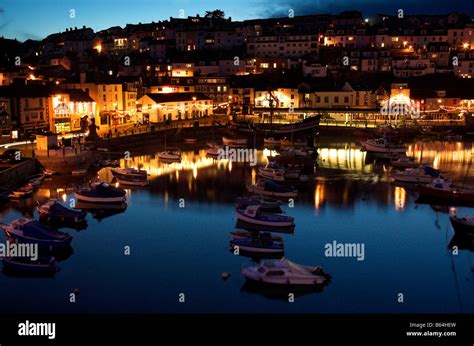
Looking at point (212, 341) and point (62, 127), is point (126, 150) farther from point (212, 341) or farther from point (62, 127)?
point (212, 341)

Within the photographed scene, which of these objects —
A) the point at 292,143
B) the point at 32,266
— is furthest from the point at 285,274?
the point at 292,143

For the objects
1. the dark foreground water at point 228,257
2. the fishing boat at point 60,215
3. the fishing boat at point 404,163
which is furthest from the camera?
the fishing boat at point 404,163

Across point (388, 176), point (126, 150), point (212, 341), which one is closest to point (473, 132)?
point (388, 176)

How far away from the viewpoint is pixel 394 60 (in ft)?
154

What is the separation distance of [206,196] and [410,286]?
8.54m

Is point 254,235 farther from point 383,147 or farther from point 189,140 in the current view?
point 189,140

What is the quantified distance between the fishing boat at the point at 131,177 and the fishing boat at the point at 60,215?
180 inches

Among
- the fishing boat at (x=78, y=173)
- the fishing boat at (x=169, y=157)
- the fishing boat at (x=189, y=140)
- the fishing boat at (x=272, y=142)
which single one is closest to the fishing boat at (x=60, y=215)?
the fishing boat at (x=78, y=173)

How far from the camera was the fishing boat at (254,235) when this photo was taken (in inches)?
520

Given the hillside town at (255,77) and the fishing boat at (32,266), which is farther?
the hillside town at (255,77)

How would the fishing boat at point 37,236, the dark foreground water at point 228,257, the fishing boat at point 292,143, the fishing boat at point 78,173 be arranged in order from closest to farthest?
1. the dark foreground water at point 228,257
2. the fishing boat at point 37,236
3. the fishing boat at point 78,173
4. the fishing boat at point 292,143

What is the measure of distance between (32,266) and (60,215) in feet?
11.8

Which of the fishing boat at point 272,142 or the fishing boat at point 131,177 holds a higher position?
the fishing boat at point 272,142
